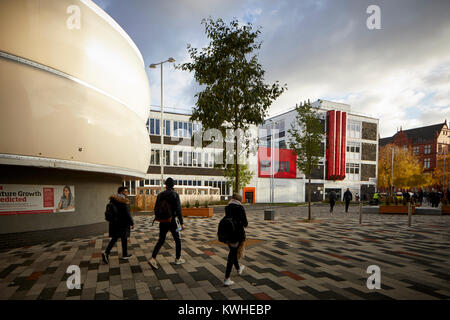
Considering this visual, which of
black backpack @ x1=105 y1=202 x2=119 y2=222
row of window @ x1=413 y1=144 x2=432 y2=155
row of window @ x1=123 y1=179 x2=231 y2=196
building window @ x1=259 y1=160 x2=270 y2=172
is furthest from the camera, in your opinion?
row of window @ x1=413 y1=144 x2=432 y2=155

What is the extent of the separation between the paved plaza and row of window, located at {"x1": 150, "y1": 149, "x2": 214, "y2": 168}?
27.0m

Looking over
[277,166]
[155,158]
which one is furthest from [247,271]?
[277,166]

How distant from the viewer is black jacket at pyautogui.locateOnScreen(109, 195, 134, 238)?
6609 millimetres

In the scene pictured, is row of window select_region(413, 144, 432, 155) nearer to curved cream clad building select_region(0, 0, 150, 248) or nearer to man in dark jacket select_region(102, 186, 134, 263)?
curved cream clad building select_region(0, 0, 150, 248)

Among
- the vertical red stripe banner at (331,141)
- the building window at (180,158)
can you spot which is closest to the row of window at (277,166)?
the vertical red stripe banner at (331,141)

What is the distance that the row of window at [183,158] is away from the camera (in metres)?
35.9

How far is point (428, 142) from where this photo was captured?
77125mm

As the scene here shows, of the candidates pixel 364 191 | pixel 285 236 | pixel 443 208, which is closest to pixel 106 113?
pixel 285 236

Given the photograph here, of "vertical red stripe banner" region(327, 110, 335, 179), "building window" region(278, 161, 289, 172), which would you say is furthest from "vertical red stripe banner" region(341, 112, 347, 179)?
"building window" region(278, 161, 289, 172)

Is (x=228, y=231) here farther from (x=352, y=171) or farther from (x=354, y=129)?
(x=354, y=129)

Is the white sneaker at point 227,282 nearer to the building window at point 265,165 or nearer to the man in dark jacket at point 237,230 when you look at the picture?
the man in dark jacket at point 237,230

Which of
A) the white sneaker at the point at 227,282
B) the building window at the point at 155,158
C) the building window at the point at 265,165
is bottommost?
the white sneaker at the point at 227,282

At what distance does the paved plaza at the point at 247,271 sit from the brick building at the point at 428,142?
8473 cm
